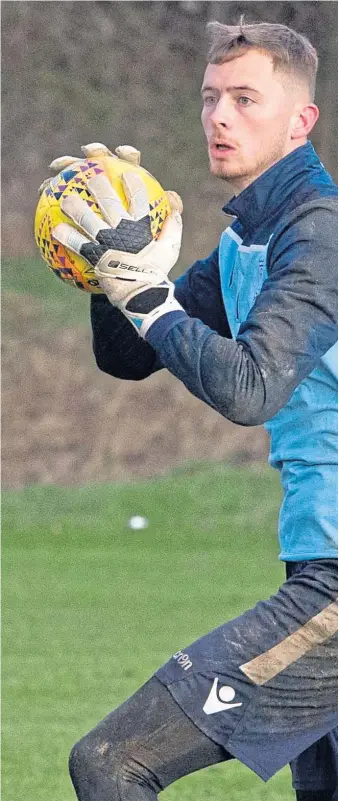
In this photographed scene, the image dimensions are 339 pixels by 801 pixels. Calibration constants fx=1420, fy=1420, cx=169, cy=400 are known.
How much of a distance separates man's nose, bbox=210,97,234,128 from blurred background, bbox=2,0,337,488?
1140 centimetres

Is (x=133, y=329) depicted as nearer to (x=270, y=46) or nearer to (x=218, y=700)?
(x=270, y=46)

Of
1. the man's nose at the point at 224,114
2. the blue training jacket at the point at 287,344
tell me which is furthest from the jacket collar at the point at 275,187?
the man's nose at the point at 224,114

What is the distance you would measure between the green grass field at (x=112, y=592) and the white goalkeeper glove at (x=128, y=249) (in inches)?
100

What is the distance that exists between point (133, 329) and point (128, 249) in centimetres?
59

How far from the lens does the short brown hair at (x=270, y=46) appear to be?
135 inches

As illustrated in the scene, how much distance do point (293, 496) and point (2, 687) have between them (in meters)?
4.02

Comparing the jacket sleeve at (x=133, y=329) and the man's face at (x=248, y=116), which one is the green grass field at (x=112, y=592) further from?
the man's face at (x=248, y=116)

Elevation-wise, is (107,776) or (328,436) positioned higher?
(328,436)

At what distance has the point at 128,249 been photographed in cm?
325

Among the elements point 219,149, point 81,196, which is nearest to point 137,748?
point 81,196

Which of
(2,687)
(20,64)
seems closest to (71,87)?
(20,64)

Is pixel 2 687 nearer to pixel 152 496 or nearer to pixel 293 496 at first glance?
pixel 293 496

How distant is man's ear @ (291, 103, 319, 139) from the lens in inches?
137

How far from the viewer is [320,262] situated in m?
3.15
